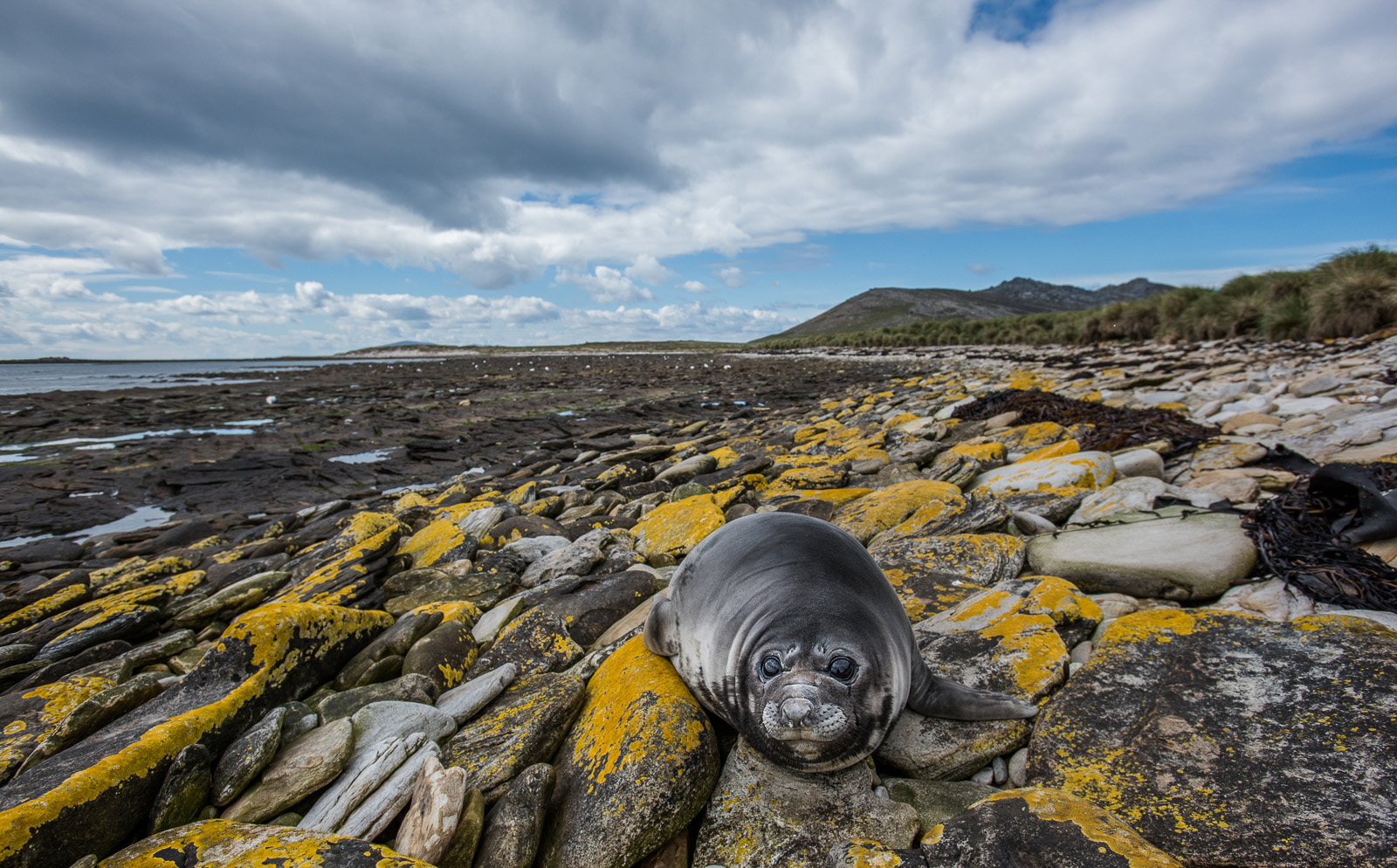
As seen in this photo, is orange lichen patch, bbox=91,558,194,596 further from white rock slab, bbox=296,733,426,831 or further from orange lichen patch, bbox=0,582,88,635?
white rock slab, bbox=296,733,426,831

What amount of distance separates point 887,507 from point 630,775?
3.51m

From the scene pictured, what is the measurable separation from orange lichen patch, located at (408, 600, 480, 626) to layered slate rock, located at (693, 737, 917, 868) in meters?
2.52

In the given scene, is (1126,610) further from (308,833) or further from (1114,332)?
(1114,332)

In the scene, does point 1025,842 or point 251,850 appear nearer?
point 1025,842

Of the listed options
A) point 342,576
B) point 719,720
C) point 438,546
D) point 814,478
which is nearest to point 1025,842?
point 719,720

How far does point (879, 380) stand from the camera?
24000mm

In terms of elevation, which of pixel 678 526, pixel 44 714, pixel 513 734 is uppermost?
pixel 678 526

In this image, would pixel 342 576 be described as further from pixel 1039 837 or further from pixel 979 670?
pixel 1039 837

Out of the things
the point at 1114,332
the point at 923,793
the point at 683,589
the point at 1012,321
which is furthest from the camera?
the point at 1012,321

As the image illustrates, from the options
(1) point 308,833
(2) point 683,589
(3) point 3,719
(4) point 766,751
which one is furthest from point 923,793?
(3) point 3,719

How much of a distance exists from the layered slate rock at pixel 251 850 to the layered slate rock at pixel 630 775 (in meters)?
0.57

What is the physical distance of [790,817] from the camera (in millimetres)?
2291

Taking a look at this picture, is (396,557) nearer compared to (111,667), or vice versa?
(111,667)

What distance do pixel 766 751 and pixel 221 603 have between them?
5.06m
